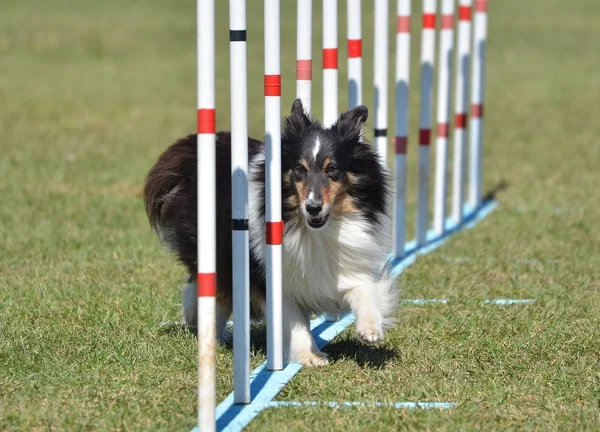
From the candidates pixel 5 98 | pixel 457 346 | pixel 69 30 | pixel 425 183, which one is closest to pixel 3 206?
pixel 425 183

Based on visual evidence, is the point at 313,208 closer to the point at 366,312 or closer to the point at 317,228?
the point at 317,228

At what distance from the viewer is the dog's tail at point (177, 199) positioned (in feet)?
19.5

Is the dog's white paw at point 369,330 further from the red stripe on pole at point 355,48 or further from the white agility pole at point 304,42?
the red stripe on pole at point 355,48

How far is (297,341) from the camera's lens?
5.59 metres

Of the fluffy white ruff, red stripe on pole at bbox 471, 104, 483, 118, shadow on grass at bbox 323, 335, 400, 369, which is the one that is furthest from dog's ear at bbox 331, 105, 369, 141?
red stripe on pole at bbox 471, 104, 483, 118

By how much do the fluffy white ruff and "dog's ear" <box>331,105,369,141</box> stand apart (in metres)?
0.43

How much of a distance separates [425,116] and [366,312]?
12.4 ft

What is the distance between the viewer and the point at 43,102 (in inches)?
645

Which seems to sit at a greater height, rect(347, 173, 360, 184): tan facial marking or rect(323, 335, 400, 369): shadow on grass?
rect(347, 173, 360, 184): tan facial marking

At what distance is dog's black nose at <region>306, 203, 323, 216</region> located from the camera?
539cm

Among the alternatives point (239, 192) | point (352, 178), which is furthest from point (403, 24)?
point (239, 192)

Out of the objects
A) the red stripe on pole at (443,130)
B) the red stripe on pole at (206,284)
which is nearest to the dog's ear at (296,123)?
the red stripe on pole at (206,284)

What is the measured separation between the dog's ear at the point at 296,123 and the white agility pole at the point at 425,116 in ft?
10.9

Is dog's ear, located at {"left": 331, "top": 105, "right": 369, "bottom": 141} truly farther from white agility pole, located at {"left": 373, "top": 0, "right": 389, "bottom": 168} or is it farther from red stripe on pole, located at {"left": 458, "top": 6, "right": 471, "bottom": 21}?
red stripe on pole, located at {"left": 458, "top": 6, "right": 471, "bottom": 21}
